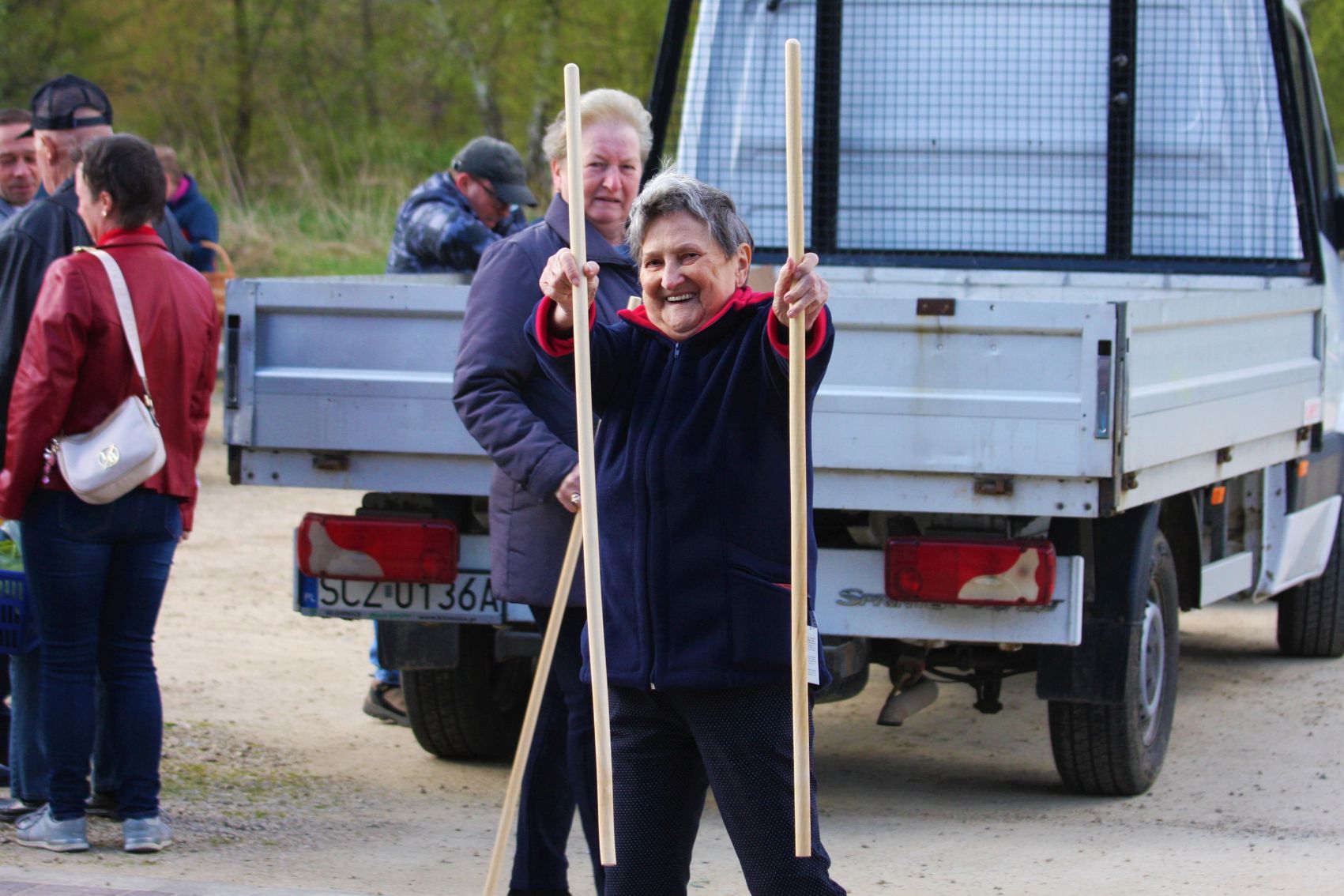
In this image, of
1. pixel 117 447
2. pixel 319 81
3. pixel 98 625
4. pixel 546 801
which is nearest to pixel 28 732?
pixel 98 625

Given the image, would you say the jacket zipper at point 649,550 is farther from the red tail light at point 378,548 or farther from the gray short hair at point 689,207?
the red tail light at point 378,548

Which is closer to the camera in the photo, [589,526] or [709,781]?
[589,526]

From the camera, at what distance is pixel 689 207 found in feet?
10.3

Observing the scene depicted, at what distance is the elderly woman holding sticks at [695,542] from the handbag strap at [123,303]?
1773 millimetres

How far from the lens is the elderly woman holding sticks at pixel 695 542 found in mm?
3115

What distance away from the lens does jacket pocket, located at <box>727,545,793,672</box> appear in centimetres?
309

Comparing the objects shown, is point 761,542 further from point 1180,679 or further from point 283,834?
point 1180,679

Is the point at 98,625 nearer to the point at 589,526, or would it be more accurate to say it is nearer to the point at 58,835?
the point at 58,835

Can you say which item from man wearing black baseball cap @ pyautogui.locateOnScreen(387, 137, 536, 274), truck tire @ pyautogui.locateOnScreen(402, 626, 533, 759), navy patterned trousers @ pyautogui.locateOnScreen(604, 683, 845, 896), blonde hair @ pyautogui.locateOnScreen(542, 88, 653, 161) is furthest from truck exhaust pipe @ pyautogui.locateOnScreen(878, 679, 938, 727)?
man wearing black baseball cap @ pyautogui.locateOnScreen(387, 137, 536, 274)

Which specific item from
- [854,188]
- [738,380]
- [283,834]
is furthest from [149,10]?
[738,380]

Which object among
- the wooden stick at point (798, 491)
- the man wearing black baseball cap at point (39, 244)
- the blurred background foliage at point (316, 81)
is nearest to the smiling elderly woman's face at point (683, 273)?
the wooden stick at point (798, 491)

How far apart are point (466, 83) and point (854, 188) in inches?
824

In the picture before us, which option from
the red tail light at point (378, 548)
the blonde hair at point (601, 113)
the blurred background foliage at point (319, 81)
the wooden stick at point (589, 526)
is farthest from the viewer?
the blurred background foliage at point (319, 81)

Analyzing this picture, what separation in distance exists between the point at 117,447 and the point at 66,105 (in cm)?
119
